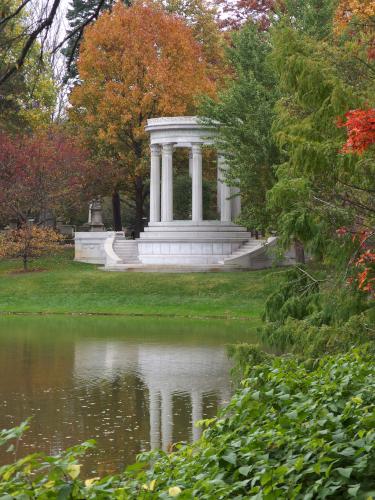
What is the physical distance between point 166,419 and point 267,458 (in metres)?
7.94

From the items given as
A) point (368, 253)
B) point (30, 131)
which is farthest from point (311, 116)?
point (30, 131)

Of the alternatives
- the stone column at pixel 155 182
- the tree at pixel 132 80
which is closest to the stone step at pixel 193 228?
the stone column at pixel 155 182

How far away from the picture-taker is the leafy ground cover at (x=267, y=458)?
5789 millimetres

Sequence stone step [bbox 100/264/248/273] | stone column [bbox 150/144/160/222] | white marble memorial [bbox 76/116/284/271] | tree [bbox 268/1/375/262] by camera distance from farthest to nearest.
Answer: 1. stone column [bbox 150/144/160/222]
2. white marble memorial [bbox 76/116/284/271]
3. stone step [bbox 100/264/248/273]
4. tree [bbox 268/1/375/262]

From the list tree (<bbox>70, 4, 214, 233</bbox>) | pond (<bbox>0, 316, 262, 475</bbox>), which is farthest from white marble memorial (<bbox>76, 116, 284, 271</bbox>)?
pond (<bbox>0, 316, 262, 475</bbox>)

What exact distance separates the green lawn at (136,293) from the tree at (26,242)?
2.25 m

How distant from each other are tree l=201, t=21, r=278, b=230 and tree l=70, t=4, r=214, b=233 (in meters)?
13.5

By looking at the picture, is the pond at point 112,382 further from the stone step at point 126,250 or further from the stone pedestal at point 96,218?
the stone pedestal at point 96,218

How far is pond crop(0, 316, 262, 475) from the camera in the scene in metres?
13.1

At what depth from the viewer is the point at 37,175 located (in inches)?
1805

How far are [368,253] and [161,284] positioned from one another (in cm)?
2555

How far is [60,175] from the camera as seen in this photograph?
46.4 m

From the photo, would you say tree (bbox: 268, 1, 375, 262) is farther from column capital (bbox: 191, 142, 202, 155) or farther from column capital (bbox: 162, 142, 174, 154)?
column capital (bbox: 162, 142, 174, 154)

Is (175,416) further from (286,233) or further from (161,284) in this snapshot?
(161,284)
